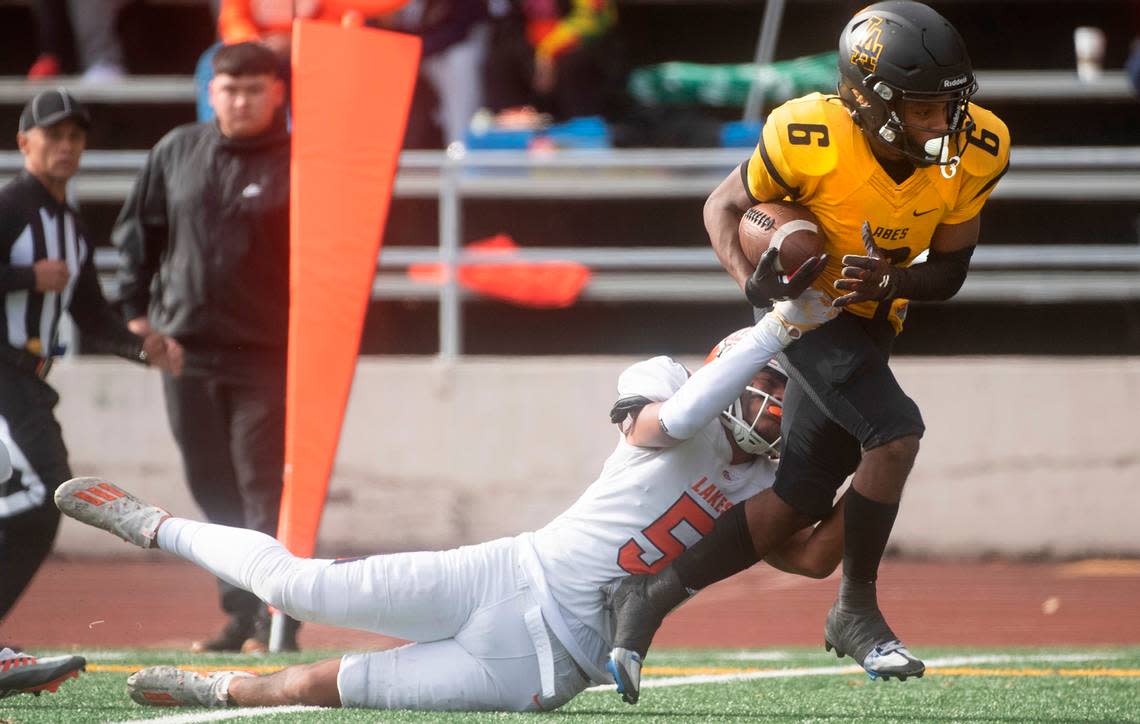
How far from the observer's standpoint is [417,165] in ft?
29.1

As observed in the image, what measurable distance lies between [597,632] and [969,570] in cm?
A: 470

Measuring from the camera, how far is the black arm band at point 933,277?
168 inches

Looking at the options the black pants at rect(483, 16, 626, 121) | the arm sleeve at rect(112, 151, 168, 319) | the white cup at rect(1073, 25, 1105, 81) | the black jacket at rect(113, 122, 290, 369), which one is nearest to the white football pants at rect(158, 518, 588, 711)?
the black jacket at rect(113, 122, 290, 369)

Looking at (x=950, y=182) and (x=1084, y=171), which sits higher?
(x=950, y=182)

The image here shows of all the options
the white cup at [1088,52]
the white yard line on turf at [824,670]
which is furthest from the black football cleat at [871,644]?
the white cup at [1088,52]

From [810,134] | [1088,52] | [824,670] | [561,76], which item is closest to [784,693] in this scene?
[824,670]

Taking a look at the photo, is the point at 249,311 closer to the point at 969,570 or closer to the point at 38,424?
the point at 38,424

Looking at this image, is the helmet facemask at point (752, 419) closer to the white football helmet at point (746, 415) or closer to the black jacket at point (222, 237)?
the white football helmet at point (746, 415)

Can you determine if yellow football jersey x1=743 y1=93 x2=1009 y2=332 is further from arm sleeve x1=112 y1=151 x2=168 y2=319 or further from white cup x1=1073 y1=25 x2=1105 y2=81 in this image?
white cup x1=1073 y1=25 x2=1105 y2=81

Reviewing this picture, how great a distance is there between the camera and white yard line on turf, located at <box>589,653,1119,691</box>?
209 inches

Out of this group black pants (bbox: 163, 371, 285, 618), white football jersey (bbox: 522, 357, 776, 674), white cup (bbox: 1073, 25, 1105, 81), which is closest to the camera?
white football jersey (bbox: 522, 357, 776, 674)

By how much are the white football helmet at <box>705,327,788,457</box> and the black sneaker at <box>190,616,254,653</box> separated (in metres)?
2.56

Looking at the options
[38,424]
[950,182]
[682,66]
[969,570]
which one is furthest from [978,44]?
[38,424]

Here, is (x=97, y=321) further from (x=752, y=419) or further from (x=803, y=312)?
(x=803, y=312)
